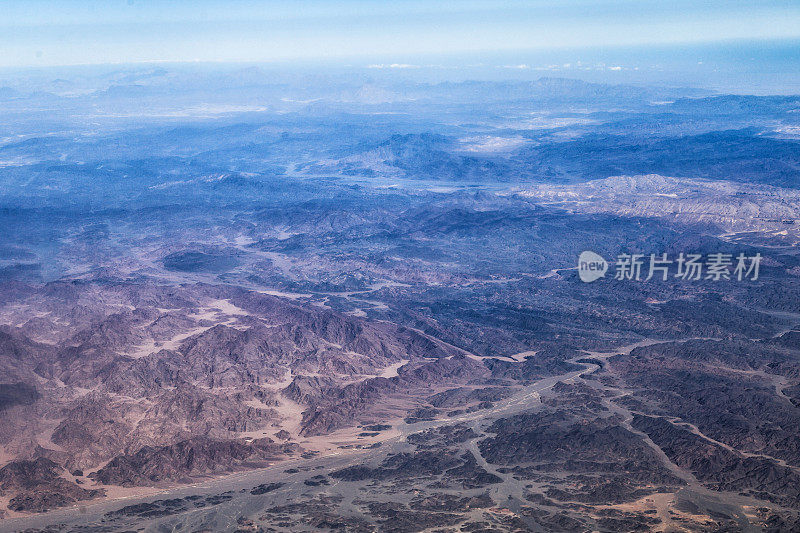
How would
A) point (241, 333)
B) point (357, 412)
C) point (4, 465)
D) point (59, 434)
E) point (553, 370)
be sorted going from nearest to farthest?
point (4, 465) → point (59, 434) → point (357, 412) → point (553, 370) → point (241, 333)

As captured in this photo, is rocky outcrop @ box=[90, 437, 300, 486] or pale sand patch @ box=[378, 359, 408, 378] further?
pale sand patch @ box=[378, 359, 408, 378]

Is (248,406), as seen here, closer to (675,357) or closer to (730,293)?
(675,357)

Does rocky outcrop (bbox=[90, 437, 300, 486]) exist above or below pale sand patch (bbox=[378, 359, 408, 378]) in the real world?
below

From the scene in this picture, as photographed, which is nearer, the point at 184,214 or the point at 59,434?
the point at 59,434

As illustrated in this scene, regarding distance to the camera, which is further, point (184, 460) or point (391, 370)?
point (391, 370)

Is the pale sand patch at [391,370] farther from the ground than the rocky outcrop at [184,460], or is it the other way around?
the pale sand patch at [391,370]

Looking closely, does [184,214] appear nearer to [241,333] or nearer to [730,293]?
[241,333]

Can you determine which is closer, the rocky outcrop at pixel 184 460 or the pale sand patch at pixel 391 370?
the rocky outcrop at pixel 184 460

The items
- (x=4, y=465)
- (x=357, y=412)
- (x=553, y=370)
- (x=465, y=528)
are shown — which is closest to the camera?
(x=465, y=528)

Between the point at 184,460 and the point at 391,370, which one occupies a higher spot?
the point at 391,370

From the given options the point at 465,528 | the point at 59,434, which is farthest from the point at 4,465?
the point at 465,528
